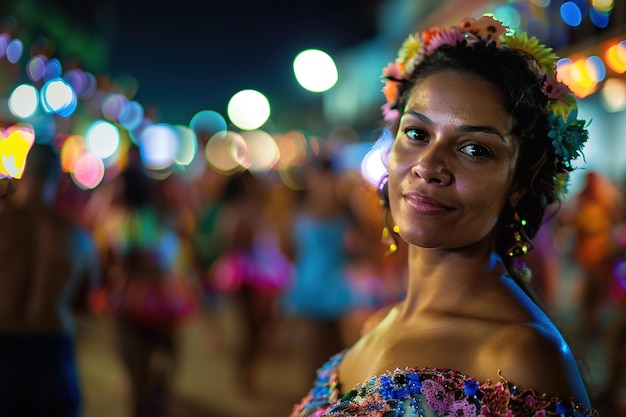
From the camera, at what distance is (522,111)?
6.66 feet

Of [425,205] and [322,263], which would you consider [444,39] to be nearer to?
[425,205]

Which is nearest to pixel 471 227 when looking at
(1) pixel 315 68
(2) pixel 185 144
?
(1) pixel 315 68

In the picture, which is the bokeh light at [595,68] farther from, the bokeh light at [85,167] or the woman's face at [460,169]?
the bokeh light at [85,167]

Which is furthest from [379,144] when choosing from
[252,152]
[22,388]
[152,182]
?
[252,152]

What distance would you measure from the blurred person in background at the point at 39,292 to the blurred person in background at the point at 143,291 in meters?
1.54

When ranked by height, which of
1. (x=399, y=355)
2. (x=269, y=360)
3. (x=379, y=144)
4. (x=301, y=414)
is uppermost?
(x=379, y=144)

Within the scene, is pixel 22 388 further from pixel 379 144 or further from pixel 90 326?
pixel 90 326

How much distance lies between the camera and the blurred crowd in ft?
15.6

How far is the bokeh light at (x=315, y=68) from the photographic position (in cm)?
2359

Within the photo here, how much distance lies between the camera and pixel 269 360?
9750 mm

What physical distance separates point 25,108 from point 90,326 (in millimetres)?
12072

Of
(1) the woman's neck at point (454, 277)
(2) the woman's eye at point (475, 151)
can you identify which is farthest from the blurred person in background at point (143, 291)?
(2) the woman's eye at point (475, 151)

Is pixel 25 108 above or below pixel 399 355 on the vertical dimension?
above

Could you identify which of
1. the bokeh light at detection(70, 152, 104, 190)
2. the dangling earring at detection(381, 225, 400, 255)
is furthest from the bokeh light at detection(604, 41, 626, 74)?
the bokeh light at detection(70, 152, 104, 190)
